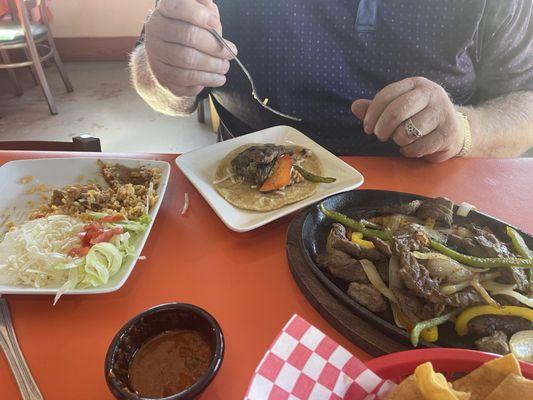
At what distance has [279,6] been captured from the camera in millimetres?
1688

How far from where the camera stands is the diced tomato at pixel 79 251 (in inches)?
40.8

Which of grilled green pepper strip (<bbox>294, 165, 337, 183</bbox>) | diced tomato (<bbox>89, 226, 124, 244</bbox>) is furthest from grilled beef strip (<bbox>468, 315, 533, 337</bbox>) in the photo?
diced tomato (<bbox>89, 226, 124, 244</bbox>)

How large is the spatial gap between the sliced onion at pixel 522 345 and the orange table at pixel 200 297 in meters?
0.29

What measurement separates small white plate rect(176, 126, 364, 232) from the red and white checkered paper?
0.49m

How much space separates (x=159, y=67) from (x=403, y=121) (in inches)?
34.3

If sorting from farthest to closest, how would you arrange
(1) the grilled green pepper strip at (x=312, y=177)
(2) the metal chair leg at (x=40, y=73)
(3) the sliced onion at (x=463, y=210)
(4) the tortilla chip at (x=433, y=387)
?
(2) the metal chair leg at (x=40, y=73) → (1) the grilled green pepper strip at (x=312, y=177) → (3) the sliced onion at (x=463, y=210) → (4) the tortilla chip at (x=433, y=387)

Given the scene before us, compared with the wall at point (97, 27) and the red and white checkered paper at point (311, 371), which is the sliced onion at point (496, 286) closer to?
the red and white checkered paper at point (311, 371)

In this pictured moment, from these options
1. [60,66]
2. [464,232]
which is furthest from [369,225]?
[60,66]

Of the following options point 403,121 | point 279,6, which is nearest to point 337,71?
point 279,6

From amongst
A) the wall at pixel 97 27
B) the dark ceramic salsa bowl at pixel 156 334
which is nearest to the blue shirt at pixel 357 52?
the dark ceramic salsa bowl at pixel 156 334

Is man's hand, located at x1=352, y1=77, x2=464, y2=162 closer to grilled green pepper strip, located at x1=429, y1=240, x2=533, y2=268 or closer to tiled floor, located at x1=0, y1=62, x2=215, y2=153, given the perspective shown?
grilled green pepper strip, located at x1=429, y1=240, x2=533, y2=268

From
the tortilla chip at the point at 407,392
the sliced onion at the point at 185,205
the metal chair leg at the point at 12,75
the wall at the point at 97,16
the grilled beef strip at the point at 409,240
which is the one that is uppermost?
the tortilla chip at the point at 407,392

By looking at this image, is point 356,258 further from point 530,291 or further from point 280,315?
point 530,291

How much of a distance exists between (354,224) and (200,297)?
0.46 metres
